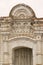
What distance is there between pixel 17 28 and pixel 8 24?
0.35 meters

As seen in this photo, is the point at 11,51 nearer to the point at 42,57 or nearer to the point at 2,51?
the point at 2,51

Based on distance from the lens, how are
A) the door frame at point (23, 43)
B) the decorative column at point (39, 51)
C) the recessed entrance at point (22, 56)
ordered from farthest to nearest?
the recessed entrance at point (22, 56) < the door frame at point (23, 43) < the decorative column at point (39, 51)

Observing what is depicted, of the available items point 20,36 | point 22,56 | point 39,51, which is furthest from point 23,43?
point 39,51

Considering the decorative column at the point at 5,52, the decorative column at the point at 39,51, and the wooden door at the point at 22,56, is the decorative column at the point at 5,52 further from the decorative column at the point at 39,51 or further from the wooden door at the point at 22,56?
the decorative column at the point at 39,51

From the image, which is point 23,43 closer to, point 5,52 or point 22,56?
point 22,56

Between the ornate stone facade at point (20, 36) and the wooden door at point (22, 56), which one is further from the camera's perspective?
the wooden door at point (22, 56)

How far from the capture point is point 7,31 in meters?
10.7

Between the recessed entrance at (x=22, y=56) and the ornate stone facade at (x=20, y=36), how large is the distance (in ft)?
0.71

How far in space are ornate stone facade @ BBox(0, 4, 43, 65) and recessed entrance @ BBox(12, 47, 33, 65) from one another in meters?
0.22

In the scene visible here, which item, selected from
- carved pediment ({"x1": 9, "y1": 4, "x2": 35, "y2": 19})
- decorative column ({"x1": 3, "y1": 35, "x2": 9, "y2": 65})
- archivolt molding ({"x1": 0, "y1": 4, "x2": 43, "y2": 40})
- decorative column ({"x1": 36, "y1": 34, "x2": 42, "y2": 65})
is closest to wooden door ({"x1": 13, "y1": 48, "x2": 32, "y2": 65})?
decorative column ({"x1": 3, "y1": 35, "x2": 9, "y2": 65})

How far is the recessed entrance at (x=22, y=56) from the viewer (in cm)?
1099

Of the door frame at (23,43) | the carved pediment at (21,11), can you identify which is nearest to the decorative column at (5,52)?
the door frame at (23,43)

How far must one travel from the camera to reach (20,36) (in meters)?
10.7

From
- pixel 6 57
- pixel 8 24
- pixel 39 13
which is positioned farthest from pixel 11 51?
pixel 39 13
